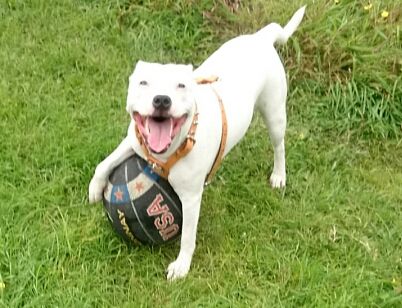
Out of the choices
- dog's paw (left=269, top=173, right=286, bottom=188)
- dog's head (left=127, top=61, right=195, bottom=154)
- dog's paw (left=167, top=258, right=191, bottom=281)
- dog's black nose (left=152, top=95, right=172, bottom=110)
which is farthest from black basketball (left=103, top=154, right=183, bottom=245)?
dog's paw (left=269, top=173, right=286, bottom=188)

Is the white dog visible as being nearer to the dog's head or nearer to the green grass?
the dog's head

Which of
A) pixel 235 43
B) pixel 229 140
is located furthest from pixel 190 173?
pixel 235 43

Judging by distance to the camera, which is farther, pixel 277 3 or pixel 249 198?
pixel 277 3

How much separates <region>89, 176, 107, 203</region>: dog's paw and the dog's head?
549 millimetres

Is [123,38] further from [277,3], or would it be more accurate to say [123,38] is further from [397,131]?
[397,131]

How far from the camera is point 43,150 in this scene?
4.40 metres

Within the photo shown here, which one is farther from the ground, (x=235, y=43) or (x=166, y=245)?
(x=235, y=43)

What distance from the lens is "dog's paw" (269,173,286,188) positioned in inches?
179

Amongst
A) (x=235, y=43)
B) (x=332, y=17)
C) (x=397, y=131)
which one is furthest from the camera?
(x=332, y=17)

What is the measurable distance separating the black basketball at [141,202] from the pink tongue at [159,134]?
14.7 inches

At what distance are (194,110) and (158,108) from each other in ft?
0.79

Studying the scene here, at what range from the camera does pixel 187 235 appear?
12.4ft

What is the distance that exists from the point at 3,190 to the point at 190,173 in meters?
1.03

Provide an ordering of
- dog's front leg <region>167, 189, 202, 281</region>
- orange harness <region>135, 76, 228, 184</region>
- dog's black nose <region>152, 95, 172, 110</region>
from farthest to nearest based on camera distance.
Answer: dog's front leg <region>167, 189, 202, 281</region>, orange harness <region>135, 76, 228, 184</region>, dog's black nose <region>152, 95, 172, 110</region>
